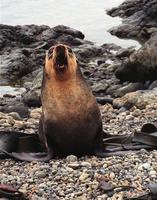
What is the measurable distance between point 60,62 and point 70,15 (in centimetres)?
2215

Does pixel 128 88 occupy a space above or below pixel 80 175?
above

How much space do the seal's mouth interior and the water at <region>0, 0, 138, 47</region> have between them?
48.0 ft

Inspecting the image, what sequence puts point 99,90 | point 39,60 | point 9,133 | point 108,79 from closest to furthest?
point 9,133
point 99,90
point 108,79
point 39,60

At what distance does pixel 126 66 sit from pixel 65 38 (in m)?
8.03

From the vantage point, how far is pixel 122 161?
6.32 metres

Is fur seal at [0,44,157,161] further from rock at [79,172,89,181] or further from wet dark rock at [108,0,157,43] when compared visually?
wet dark rock at [108,0,157,43]

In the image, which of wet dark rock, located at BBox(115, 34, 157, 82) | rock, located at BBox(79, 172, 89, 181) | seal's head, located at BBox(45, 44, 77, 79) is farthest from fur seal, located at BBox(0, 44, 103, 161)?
wet dark rock, located at BBox(115, 34, 157, 82)

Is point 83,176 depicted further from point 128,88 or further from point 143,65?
point 143,65

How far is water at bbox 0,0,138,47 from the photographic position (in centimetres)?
2409

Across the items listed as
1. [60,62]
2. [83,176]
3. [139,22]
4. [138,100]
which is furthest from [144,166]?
[139,22]

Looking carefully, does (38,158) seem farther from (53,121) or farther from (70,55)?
(70,55)

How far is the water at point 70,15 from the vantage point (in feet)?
79.0

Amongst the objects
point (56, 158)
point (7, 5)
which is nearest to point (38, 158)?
point (56, 158)

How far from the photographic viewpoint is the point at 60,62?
6.77 meters
